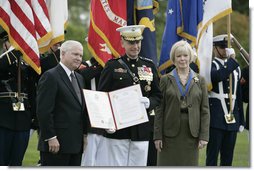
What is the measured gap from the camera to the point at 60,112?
23.4 feet

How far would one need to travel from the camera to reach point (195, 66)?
31.8 ft

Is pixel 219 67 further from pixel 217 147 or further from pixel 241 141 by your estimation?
pixel 241 141

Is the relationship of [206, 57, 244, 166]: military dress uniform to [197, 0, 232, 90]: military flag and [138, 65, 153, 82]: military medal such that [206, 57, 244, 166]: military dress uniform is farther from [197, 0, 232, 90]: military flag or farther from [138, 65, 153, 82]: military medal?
[138, 65, 153, 82]: military medal

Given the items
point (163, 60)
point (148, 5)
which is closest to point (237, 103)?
point (163, 60)

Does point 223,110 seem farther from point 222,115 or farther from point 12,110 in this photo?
point 12,110

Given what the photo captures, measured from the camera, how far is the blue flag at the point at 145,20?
378 inches

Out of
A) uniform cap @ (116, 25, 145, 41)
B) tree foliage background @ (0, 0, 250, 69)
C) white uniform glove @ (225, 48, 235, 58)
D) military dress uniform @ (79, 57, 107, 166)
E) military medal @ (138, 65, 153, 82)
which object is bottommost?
military dress uniform @ (79, 57, 107, 166)

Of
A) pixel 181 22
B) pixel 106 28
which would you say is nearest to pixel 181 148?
pixel 106 28

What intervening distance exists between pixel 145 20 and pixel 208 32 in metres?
0.99

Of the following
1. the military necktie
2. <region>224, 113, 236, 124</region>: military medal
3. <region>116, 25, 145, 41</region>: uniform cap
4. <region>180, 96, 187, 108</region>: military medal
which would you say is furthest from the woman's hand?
<region>224, 113, 236, 124</region>: military medal

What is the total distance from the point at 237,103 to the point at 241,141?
18.3 ft

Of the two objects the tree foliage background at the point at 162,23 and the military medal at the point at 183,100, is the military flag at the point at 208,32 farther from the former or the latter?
the tree foliage background at the point at 162,23

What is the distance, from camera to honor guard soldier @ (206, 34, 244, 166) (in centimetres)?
952

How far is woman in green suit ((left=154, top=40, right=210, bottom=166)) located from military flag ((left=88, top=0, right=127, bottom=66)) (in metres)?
1.76
